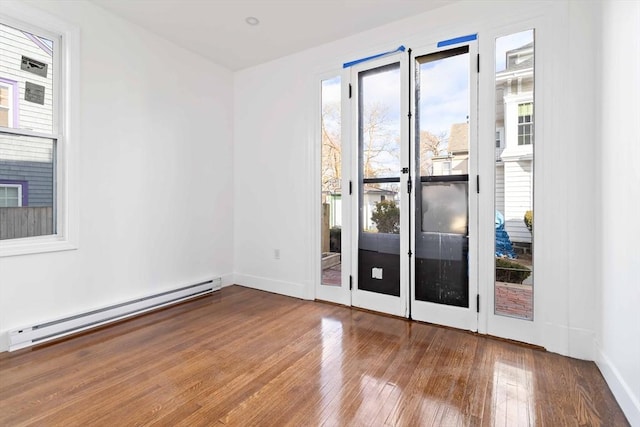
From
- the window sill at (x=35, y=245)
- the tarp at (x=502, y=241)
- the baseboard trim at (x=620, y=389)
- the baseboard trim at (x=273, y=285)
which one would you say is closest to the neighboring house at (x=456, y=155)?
the tarp at (x=502, y=241)

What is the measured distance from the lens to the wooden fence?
2.45 meters

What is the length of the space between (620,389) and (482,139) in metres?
1.83

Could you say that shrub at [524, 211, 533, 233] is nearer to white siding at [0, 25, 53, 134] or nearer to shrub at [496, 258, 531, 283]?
shrub at [496, 258, 531, 283]

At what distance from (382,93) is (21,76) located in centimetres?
305

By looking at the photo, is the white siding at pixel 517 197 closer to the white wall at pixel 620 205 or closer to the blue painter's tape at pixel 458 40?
the white wall at pixel 620 205

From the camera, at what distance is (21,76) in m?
2.50

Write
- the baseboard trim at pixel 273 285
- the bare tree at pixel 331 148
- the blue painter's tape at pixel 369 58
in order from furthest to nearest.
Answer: the baseboard trim at pixel 273 285 → the bare tree at pixel 331 148 → the blue painter's tape at pixel 369 58

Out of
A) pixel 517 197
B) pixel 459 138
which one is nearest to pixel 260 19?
pixel 459 138

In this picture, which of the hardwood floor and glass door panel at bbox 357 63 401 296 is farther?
glass door panel at bbox 357 63 401 296

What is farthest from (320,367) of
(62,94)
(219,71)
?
(219,71)

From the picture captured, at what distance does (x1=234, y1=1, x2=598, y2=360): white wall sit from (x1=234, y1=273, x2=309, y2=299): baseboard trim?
0.5 inches

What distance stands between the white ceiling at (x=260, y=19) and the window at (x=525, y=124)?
3.68 feet

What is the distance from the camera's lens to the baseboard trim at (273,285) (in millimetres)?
3676

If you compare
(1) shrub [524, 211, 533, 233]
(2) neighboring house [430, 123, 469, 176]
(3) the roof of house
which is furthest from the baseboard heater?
(1) shrub [524, 211, 533, 233]
